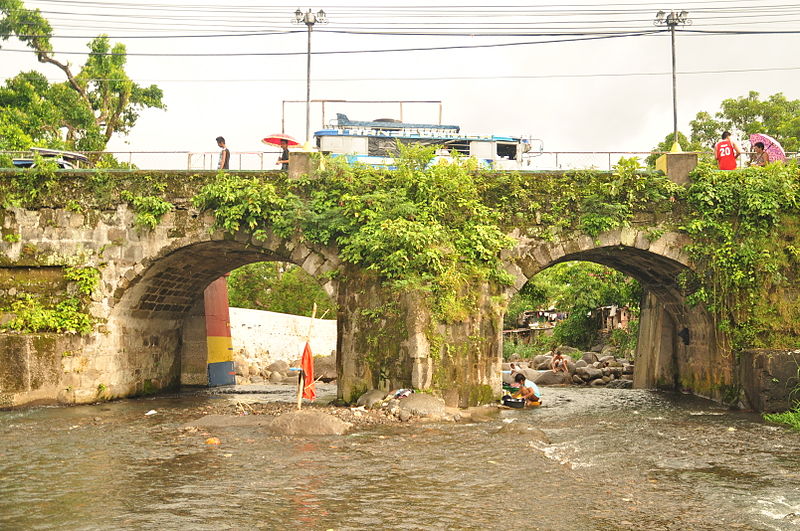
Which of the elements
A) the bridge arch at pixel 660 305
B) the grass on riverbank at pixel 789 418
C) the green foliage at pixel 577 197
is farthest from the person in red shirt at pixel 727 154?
the grass on riverbank at pixel 789 418

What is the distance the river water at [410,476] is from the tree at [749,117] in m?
22.7

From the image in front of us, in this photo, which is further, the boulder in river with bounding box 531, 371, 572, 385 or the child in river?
the child in river

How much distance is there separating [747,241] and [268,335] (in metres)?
17.6

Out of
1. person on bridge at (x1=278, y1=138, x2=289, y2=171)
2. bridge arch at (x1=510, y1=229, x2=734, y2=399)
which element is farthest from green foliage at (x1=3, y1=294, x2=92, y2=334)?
bridge arch at (x1=510, y1=229, x2=734, y2=399)

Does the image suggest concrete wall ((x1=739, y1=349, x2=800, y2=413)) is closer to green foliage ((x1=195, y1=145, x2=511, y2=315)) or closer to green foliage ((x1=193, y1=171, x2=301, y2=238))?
green foliage ((x1=195, y1=145, x2=511, y2=315))

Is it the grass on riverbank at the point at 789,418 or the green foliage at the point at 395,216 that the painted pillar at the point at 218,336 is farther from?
the grass on riverbank at the point at 789,418

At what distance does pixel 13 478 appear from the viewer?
820 centimetres

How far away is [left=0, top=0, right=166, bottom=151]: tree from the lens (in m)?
25.7

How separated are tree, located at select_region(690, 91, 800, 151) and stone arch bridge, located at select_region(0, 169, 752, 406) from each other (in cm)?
1781

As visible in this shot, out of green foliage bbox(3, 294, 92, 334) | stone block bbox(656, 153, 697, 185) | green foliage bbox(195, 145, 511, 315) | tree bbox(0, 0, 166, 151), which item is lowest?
green foliage bbox(3, 294, 92, 334)

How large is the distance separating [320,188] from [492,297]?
4.04m

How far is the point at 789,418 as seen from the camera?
12.4m

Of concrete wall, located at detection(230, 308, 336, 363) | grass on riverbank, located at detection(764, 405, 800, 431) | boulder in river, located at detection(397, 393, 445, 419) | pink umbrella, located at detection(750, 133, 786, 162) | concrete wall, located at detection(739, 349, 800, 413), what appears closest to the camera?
grass on riverbank, located at detection(764, 405, 800, 431)

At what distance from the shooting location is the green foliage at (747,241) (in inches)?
579
